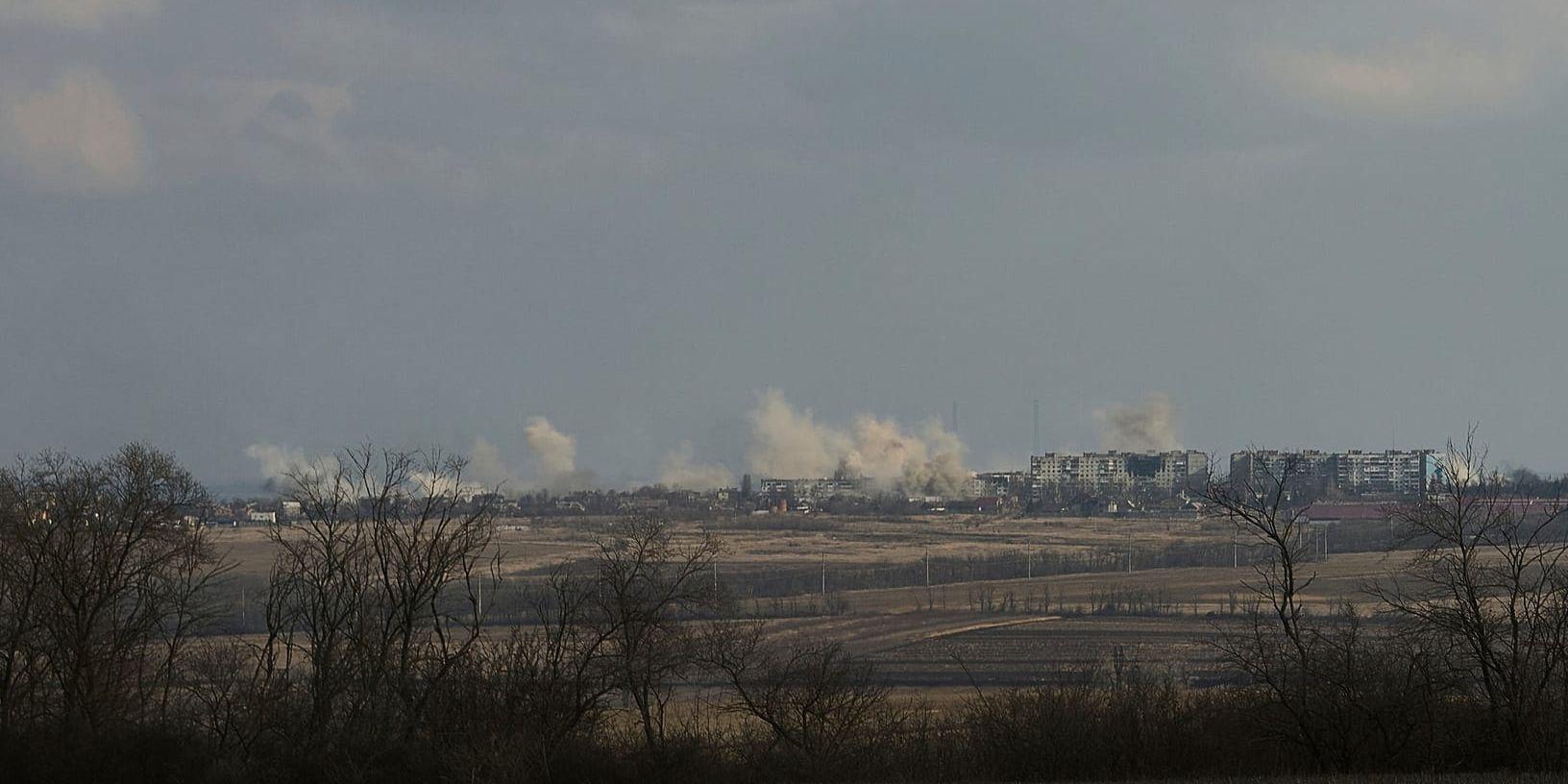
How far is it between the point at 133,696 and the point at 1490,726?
32675 millimetres

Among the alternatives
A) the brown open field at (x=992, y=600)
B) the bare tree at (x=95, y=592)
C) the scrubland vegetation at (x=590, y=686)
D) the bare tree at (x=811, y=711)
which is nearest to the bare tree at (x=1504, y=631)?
the scrubland vegetation at (x=590, y=686)

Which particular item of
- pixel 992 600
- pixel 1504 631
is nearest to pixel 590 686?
pixel 1504 631

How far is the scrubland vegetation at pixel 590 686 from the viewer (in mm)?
33188

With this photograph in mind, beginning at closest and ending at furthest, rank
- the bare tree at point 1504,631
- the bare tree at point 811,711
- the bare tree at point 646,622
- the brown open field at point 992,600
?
the bare tree at point 1504,631 → the bare tree at point 811,711 → the bare tree at point 646,622 → the brown open field at point 992,600

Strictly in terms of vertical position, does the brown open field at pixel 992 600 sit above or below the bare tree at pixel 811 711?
below

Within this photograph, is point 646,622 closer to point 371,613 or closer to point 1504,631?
point 371,613

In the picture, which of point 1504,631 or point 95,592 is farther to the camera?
point 95,592

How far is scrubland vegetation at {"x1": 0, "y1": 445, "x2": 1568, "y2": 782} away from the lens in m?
33.2

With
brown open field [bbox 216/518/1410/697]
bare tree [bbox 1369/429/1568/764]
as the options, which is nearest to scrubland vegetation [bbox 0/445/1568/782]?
bare tree [bbox 1369/429/1568/764]

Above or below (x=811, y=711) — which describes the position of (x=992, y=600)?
below

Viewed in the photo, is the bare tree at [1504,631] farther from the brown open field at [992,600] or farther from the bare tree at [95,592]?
the bare tree at [95,592]

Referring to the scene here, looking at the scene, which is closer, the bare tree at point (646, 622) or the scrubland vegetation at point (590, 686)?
the scrubland vegetation at point (590, 686)

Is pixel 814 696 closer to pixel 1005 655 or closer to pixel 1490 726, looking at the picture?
pixel 1490 726

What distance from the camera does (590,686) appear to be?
1567 inches
